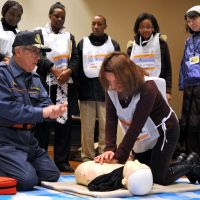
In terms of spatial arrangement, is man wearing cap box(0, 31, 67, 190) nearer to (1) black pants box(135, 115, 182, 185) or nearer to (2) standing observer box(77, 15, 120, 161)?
(1) black pants box(135, 115, 182, 185)

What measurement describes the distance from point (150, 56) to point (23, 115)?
5.81ft

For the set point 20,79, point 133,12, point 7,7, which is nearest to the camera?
point 20,79

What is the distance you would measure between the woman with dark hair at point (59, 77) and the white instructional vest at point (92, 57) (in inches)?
6.4

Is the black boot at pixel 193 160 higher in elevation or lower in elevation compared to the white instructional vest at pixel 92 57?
lower

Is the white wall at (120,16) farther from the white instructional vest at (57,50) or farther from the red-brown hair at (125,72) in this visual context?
the red-brown hair at (125,72)

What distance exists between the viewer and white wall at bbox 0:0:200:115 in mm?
5164

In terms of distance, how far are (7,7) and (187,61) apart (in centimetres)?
157

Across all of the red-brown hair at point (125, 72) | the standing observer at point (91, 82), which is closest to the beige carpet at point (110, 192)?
the red-brown hair at point (125, 72)

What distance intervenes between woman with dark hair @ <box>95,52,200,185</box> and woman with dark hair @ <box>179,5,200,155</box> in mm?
1016

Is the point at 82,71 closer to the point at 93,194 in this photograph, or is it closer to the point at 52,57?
the point at 52,57

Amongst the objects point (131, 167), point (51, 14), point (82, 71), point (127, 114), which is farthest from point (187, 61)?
point (131, 167)

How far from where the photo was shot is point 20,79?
2744 mm

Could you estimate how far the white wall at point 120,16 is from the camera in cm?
516

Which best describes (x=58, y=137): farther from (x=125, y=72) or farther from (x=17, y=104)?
A: (x=125, y=72)
